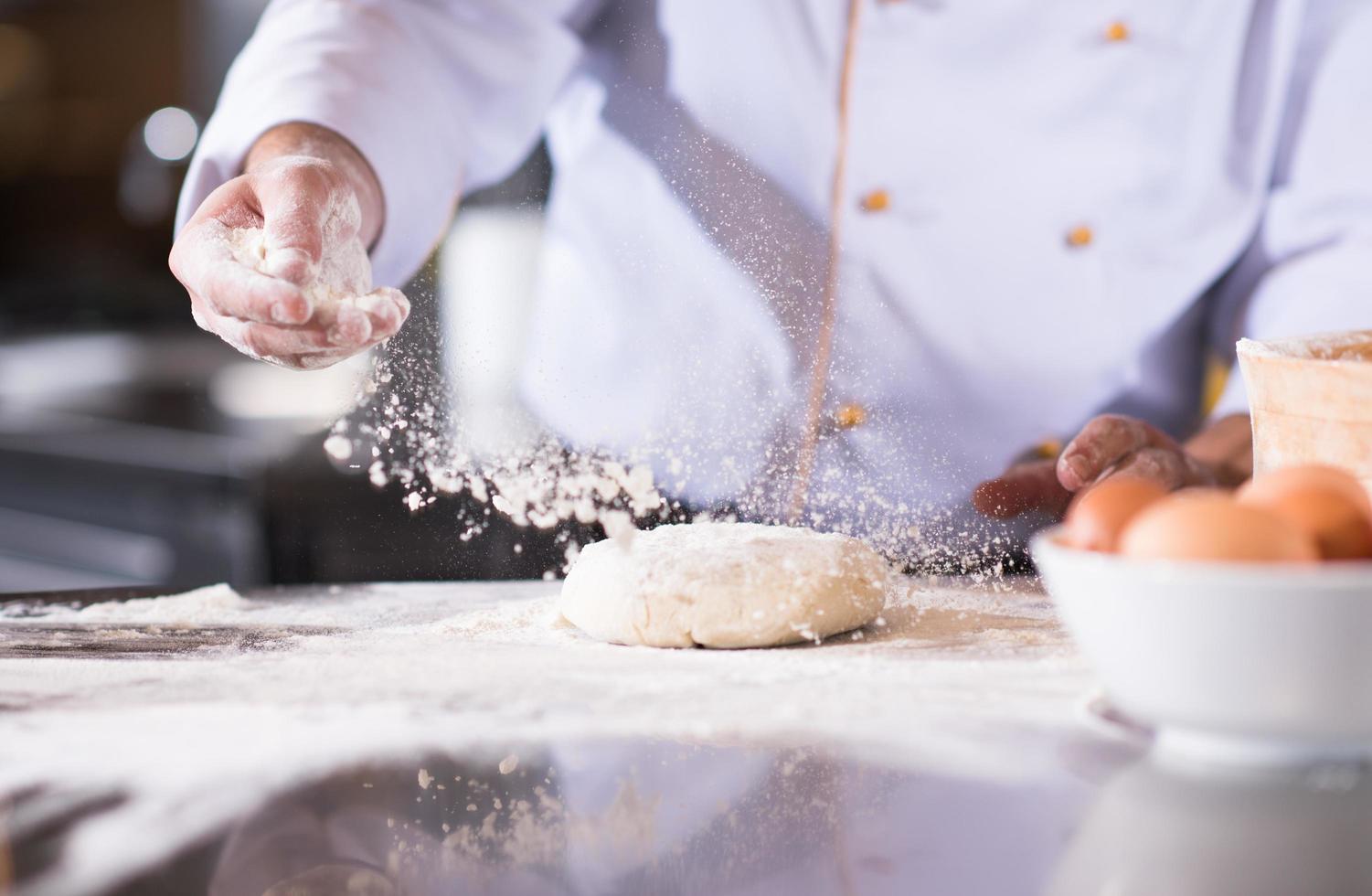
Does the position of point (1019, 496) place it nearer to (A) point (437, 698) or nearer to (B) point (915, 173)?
(B) point (915, 173)

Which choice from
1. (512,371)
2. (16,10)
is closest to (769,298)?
(512,371)

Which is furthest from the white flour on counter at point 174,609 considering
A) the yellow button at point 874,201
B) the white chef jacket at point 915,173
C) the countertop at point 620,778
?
the yellow button at point 874,201

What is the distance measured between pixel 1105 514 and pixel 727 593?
0.39 metres

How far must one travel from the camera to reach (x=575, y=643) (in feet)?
3.42

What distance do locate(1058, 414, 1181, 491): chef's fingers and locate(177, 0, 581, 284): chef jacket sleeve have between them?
84cm

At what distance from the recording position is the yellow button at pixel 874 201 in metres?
1.65

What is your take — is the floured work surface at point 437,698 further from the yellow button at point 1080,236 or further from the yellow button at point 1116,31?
the yellow button at point 1116,31

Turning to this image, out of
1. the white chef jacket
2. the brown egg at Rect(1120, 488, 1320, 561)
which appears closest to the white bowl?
the brown egg at Rect(1120, 488, 1320, 561)

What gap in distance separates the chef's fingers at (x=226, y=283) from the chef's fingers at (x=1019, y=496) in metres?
0.75

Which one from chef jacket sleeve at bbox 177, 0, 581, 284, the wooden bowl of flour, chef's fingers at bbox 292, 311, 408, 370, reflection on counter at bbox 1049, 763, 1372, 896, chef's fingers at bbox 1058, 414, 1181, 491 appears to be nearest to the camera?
reflection on counter at bbox 1049, 763, 1372, 896

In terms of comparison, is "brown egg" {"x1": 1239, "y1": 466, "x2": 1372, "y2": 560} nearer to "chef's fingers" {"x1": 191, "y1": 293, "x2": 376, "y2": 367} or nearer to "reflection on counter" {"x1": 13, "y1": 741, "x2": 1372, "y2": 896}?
"reflection on counter" {"x1": 13, "y1": 741, "x2": 1372, "y2": 896}

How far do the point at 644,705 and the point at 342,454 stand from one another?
59 centimetres

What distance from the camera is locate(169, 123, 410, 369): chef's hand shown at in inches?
42.2

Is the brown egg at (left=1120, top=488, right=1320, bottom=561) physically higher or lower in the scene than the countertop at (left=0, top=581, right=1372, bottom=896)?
higher
